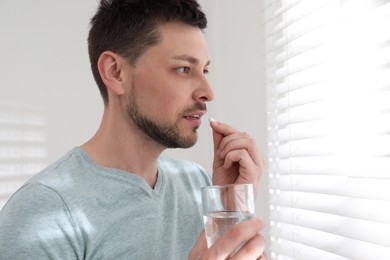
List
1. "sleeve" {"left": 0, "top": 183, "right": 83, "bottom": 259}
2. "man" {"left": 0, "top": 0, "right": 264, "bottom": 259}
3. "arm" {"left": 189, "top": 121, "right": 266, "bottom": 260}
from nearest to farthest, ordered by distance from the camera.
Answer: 1. "sleeve" {"left": 0, "top": 183, "right": 83, "bottom": 259}
2. "man" {"left": 0, "top": 0, "right": 264, "bottom": 259}
3. "arm" {"left": 189, "top": 121, "right": 266, "bottom": 260}

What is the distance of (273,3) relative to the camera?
58.6 inches

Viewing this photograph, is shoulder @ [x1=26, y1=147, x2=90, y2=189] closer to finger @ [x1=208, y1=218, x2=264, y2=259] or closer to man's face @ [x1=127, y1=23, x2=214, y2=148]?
man's face @ [x1=127, y1=23, x2=214, y2=148]

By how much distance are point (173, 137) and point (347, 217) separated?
530 mm

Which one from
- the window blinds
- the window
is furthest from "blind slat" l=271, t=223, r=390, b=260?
the window

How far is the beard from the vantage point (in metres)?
1.17

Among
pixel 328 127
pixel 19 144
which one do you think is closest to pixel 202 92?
pixel 328 127

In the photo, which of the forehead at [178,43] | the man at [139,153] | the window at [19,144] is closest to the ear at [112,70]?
the man at [139,153]

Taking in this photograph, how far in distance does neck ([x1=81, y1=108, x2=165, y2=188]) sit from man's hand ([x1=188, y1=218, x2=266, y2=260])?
0.50 m

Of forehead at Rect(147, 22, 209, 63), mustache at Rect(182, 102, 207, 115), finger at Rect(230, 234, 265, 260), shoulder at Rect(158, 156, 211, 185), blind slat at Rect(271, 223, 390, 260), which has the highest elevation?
forehead at Rect(147, 22, 209, 63)

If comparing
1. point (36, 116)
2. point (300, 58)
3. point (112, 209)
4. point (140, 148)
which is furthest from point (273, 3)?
point (36, 116)

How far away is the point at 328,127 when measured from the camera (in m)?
1.20

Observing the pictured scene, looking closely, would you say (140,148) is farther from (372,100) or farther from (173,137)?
(372,100)

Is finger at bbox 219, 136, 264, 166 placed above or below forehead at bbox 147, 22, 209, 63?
below

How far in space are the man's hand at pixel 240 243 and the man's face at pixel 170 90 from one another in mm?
476
